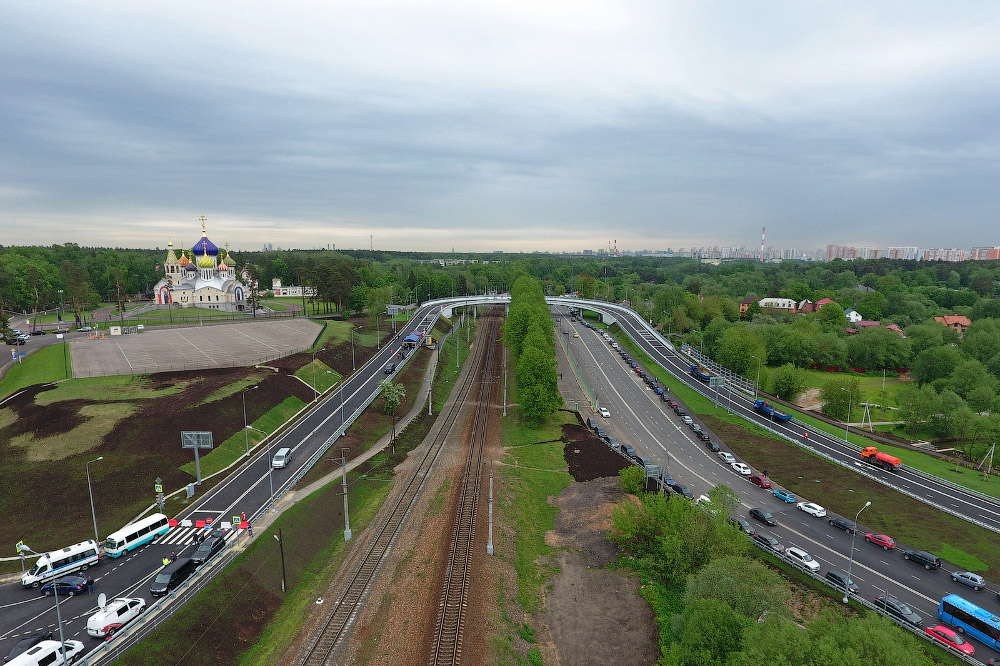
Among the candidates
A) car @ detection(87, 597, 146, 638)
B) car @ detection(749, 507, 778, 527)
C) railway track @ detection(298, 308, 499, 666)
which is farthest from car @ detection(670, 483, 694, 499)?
car @ detection(87, 597, 146, 638)

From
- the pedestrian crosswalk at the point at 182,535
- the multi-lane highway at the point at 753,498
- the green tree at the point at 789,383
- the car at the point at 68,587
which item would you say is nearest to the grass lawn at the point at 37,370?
the pedestrian crosswalk at the point at 182,535

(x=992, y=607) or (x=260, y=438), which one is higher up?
(x=260, y=438)

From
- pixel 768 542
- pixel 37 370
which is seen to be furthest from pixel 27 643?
pixel 37 370

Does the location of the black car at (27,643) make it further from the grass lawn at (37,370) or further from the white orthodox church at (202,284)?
the white orthodox church at (202,284)

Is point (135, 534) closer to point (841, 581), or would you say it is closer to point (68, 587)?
point (68, 587)

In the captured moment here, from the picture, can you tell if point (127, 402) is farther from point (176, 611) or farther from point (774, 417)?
point (774, 417)

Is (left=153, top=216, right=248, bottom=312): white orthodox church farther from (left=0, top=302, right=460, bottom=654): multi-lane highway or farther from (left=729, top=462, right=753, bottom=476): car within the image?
(left=729, top=462, right=753, bottom=476): car

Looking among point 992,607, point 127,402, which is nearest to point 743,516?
point 992,607

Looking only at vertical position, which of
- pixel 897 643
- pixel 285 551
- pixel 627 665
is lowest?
pixel 627 665
